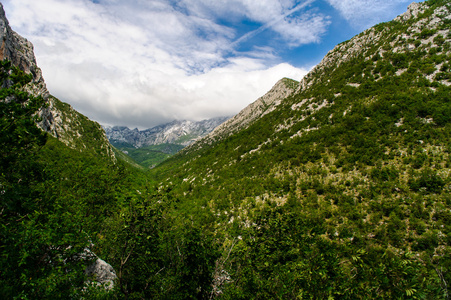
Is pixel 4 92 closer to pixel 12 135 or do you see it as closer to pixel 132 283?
pixel 12 135

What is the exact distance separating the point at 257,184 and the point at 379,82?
2429 cm

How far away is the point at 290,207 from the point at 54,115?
148755 millimetres

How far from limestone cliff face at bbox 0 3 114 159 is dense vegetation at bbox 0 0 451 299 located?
85988 mm

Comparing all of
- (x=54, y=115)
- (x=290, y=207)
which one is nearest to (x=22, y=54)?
(x=54, y=115)

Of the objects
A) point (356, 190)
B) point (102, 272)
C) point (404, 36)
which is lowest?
point (102, 272)

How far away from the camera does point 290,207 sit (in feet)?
60.1

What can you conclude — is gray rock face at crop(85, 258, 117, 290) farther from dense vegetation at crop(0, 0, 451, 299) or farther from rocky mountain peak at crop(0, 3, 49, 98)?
rocky mountain peak at crop(0, 3, 49, 98)

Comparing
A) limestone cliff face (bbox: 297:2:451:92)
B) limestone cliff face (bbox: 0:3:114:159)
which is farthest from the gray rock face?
limestone cliff face (bbox: 0:3:114:159)

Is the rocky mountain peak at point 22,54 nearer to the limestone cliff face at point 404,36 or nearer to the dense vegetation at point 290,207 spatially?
the dense vegetation at point 290,207

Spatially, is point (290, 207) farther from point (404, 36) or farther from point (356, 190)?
point (404, 36)

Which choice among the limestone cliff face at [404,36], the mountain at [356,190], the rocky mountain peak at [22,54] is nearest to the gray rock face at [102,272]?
the mountain at [356,190]

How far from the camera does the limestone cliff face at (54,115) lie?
7856 cm

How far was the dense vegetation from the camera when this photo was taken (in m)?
5.92

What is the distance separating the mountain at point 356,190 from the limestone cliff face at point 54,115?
93.8m
